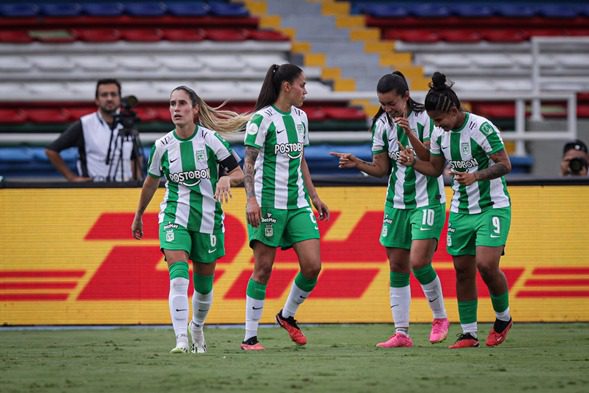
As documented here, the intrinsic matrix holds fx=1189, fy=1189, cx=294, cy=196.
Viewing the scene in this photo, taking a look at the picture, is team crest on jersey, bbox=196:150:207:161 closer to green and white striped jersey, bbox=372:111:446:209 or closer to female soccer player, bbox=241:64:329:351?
female soccer player, bbox=241:64:329:351

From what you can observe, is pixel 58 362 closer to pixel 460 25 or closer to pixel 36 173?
pixel 36 173

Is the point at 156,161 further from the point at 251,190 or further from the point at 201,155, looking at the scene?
the point at 251,190

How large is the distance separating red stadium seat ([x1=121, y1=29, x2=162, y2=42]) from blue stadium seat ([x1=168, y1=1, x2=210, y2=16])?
2.48ft

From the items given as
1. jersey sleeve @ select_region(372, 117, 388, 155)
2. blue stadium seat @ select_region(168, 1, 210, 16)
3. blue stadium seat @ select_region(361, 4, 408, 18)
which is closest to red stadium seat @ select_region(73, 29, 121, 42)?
blue stadium seat @ select_region(168, 1, 210, 16)

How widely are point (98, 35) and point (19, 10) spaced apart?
180 cm

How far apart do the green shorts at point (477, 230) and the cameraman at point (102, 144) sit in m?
3.98

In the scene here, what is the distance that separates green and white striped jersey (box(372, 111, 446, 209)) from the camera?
28.7ft

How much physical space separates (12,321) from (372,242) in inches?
133

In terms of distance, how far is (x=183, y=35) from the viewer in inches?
746

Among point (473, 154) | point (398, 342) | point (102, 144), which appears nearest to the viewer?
point (473, 154)

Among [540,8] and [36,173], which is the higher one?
[540,8]

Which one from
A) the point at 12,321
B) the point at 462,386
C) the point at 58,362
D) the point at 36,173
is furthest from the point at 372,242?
the point at 36,173


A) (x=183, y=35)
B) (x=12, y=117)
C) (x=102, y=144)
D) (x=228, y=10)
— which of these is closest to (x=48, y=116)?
(x=12, y=117)

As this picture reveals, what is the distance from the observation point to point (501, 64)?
18.9 m
